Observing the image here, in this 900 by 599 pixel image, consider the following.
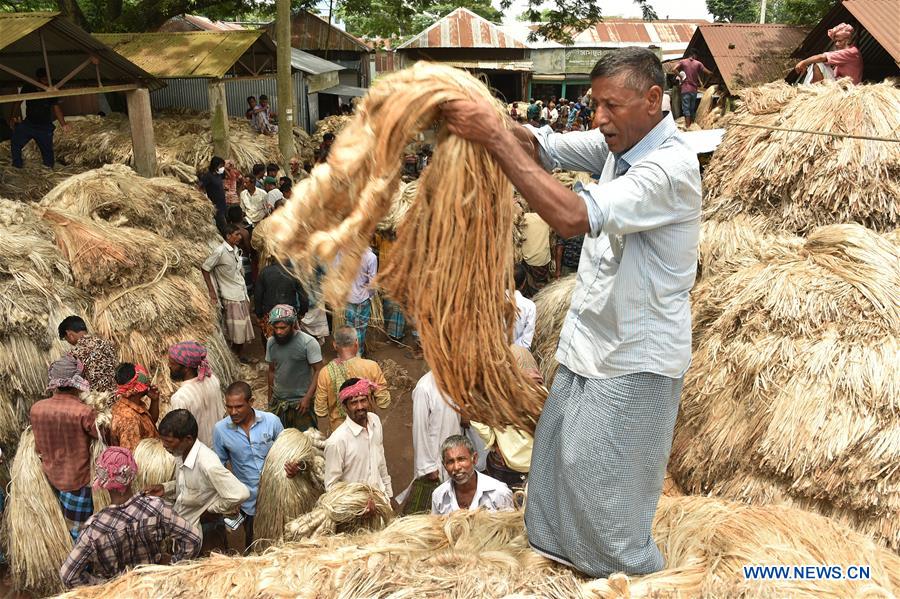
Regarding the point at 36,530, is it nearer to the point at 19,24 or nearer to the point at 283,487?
→ the point at 283,487

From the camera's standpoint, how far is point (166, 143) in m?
14.4

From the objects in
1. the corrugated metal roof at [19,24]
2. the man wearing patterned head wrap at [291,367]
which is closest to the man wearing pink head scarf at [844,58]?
the man wearing patterned head wrap at [291,367]

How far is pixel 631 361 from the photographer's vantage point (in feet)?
7.36

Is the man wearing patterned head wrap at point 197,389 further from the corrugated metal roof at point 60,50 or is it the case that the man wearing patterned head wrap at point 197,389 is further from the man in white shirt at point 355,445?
the corrugated metal roof at point 60,50

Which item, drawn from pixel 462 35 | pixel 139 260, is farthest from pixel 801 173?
pixel 462 35

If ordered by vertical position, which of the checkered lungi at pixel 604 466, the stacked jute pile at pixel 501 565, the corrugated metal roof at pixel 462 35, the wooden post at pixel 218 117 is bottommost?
the stacked jute pile at pixel 501 565

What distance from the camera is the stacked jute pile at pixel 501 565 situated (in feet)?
7.55

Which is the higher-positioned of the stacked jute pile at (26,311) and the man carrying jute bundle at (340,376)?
the stacked jute pile at (26,311)

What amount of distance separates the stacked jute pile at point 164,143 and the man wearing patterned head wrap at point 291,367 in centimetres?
827

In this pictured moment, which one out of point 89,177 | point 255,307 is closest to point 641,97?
point 255,307

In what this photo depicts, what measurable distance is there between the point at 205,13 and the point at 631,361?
764 inches

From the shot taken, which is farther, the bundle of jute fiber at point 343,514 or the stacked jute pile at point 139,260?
the stacked jute pile at point 139,260

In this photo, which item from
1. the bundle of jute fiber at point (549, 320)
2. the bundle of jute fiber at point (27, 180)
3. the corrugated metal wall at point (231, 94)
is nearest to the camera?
the bundle of jute fiber at point (549, 320)

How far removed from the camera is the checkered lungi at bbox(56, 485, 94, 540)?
464 centimetres
